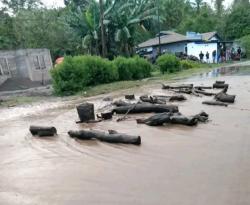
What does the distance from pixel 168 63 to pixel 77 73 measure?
10976 millimetres

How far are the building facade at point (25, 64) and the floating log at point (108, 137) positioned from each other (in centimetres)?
1864

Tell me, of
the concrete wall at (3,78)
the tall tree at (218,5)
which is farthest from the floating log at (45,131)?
the tall tree at (218,5)

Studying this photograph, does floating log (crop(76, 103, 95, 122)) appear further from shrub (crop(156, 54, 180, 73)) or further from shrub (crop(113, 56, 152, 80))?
shrub (crop(156, 54, 180, 73))

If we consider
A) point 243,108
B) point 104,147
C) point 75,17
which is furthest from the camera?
point 75,17

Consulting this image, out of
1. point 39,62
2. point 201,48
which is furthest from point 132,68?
point 201,48

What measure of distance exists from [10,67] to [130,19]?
1230 cm

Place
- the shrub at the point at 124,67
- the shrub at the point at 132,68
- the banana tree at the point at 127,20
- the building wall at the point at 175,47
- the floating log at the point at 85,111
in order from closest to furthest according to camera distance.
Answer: the floating log at the point at 85,111 < the shrub at the point at 124,67 < the shrub at the point at 132,68 < the banana tree at the point at 127,20 < the building wall at the point at 175,47

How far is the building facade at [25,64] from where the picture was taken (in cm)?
2570

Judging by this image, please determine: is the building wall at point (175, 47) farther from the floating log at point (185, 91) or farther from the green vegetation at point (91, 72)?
the floating log at point (185, 91)

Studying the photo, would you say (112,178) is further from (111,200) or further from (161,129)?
(161,129)

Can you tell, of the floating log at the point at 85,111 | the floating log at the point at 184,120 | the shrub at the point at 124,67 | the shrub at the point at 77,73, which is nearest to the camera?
the floating log at the point at 184,120

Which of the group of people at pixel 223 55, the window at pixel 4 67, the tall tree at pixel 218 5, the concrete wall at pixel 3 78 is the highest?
the tall tree at pixel 218 5

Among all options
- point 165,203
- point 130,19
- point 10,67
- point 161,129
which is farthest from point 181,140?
point 130,19

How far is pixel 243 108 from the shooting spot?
10.9 m
